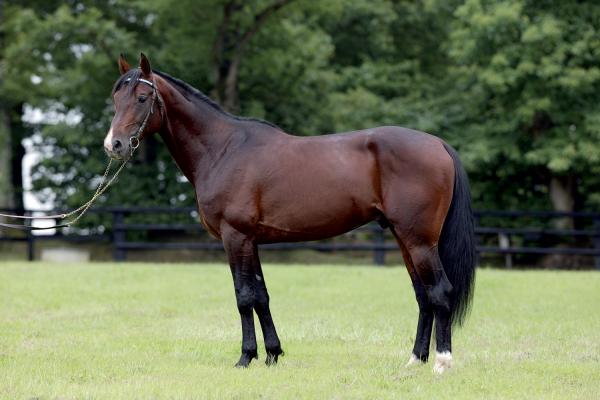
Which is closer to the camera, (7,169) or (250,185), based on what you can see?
(250,185)

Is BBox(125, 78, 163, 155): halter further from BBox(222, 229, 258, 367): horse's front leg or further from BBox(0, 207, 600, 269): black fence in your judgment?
BBox(0, 207, 600, 269): black fence

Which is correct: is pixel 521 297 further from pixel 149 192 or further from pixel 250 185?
pixel 149 192

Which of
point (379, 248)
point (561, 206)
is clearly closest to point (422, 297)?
point (379, 248)

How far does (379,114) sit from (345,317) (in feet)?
39.4

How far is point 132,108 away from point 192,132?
572 mm

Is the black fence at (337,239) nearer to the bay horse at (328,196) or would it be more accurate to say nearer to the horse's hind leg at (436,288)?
the bay horse at (328,196)

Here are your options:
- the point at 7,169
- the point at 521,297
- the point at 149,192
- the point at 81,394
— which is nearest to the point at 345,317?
the point at 521,297

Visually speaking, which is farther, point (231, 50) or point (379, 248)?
point (231, 50)

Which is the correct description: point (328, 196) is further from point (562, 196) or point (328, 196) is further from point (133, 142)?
point (562, 196)

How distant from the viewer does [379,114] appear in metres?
21.2

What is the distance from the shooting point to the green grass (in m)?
5.78

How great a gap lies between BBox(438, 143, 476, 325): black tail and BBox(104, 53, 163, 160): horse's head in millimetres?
2367

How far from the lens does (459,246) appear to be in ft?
21.7

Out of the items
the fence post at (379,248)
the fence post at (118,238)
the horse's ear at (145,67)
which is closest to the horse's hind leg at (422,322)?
the horse's ear at (145,67)
